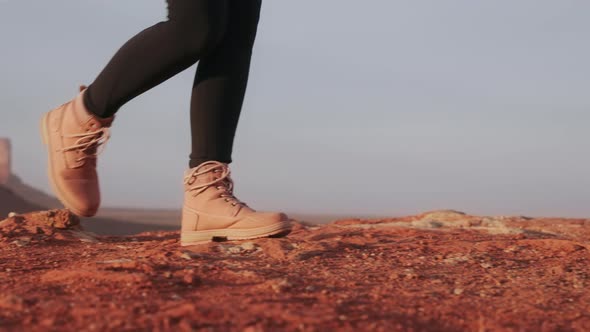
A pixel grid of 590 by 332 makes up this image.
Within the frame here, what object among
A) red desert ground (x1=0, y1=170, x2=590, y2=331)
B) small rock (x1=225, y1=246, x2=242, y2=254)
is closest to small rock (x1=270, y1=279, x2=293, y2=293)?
red desert ground (x1=0, y1=170, x2=590, y2=331)

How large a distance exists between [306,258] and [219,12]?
925 mm

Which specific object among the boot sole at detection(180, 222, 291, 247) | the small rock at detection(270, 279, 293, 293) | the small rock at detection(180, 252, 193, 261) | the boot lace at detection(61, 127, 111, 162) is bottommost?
the small rock at detection(270, 279, 293, 293)

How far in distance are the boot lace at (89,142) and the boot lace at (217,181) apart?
0.35 metres

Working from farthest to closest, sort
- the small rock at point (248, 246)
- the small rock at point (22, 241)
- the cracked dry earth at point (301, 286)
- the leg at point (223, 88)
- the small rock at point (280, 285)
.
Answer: the small rock at point (22, 241) → the small rock at point (248, 246) → the leg at point (223, 88) → the small rock at point (280, 285) → the cracked dry earth at point (301, 286)

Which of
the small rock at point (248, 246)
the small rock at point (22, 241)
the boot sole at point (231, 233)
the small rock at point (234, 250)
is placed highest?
the boot sole at point (231, 233)

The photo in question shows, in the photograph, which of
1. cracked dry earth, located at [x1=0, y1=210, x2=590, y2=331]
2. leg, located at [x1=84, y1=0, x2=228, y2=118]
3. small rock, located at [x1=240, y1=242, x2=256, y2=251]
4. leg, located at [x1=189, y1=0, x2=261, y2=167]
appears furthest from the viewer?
small rock, located at [x1=240, y1=242, x2=256, y2=251]

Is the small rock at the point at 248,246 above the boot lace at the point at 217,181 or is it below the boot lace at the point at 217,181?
below

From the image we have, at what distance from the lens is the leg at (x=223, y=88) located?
2473 mm

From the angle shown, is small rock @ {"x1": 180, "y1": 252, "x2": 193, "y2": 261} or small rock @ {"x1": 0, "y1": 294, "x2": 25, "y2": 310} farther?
small rock @ {"x1": 180, "y1": 252, "x2": 193, "y2": 261}

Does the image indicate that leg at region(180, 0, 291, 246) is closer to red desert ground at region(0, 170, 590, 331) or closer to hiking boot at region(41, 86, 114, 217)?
red desert ground at region(0, 170, 590, 331)

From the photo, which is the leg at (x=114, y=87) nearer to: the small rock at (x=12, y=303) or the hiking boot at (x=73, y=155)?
the hiking boot at (x=73, y=155)

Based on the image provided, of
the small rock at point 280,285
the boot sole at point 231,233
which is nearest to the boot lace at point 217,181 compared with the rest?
the boot sole at point 231,233

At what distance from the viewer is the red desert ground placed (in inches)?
57.7

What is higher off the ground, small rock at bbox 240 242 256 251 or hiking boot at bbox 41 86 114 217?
hiking boot at bbox 41 86 114 217
